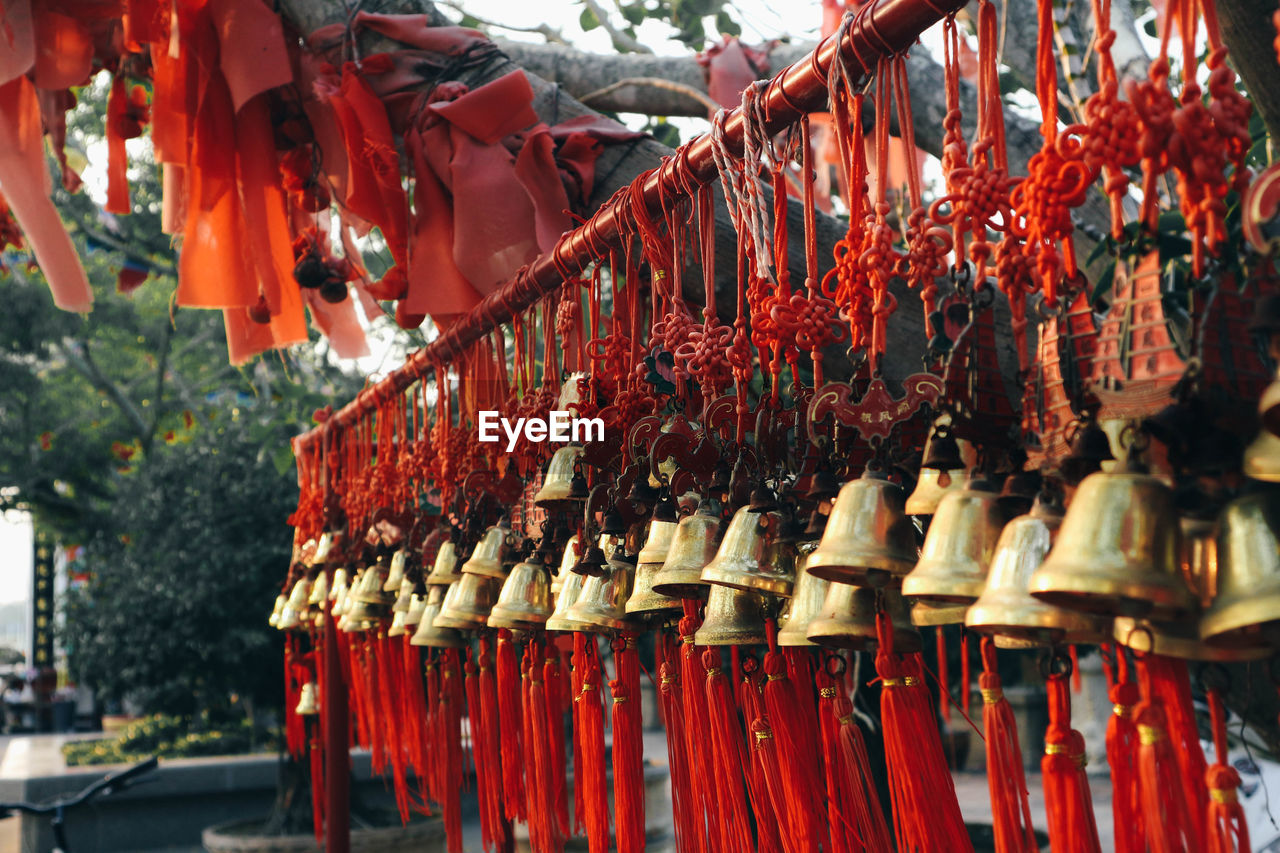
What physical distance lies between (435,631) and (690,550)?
1107 millimetres

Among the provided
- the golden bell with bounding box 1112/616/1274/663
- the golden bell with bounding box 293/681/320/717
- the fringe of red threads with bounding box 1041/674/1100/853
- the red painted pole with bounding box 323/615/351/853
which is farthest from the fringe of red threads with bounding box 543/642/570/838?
the golden bell with bounding box 293/681/320/717

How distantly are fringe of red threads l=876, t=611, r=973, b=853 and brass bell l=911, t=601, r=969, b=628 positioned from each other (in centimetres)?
4

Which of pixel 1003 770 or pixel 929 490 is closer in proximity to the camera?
pixel 1003 770

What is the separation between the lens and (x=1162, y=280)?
82 cm

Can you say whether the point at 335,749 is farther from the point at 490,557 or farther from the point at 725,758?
the point at 725,758

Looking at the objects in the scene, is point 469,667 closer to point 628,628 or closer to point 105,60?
point 628,628

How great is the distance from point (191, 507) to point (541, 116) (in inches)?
193

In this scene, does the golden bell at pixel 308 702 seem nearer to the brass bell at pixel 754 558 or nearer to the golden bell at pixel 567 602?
the golden bell at pixel 567 602

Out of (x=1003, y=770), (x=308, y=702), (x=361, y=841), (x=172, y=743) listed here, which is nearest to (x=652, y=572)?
(x=1003, y=770)

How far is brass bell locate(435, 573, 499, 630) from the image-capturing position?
6.47 feet

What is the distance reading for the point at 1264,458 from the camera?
706 mm

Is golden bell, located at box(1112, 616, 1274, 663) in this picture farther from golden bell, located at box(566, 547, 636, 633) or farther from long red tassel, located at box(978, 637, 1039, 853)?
golden bell, located at box(566, 547, 636, 633)
